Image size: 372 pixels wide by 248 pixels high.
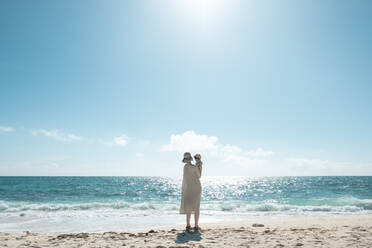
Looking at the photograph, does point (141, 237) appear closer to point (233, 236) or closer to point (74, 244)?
point (74, 244)

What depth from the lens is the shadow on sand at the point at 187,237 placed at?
19.9 ft

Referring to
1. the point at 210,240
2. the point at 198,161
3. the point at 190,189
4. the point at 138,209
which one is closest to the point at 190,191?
the point at 190,189

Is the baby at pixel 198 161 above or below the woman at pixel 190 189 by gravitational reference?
above

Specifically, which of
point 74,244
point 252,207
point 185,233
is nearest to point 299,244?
point 185,233

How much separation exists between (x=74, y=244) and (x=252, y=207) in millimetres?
15301

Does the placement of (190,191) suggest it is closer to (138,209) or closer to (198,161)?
(198,161)

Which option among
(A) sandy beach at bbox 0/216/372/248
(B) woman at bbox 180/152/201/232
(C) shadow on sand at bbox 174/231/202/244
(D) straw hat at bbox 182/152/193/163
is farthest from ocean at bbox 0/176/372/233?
(D) straw hat at bbox 182/152/193/163

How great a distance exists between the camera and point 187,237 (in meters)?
6.41

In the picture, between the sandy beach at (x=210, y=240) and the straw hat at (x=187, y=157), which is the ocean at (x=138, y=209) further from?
the straw hat at (x=187, y=157)

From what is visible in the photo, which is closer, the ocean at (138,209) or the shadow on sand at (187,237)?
the shadow on sand at (187,237)

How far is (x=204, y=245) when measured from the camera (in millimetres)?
5559

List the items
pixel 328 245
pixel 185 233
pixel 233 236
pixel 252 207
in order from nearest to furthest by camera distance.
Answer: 1. pixel 328 245
2. pixel 233 236
3. pixel 185 233
4. pixel 252 207

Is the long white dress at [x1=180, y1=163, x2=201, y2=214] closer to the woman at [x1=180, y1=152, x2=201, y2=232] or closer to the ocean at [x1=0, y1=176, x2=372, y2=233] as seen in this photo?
the woman at [x1=180, y1=152, x2=201, y2=232]

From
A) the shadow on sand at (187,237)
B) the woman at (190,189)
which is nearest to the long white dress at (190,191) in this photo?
the woman at (190,189)
